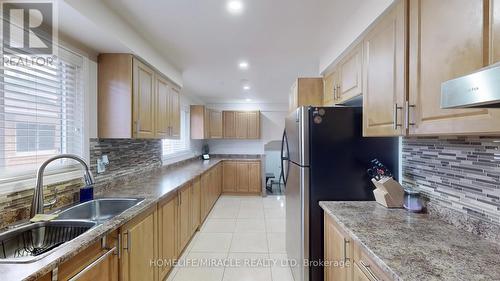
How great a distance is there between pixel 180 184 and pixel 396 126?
208 centimetres

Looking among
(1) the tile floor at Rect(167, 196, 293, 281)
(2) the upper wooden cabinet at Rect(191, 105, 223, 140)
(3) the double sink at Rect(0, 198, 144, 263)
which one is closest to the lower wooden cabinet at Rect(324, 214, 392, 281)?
(1) the tile floor at Rect(167, 196, 293, 281)

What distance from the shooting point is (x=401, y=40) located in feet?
4.21

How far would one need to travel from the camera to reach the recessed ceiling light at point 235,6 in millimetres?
1800

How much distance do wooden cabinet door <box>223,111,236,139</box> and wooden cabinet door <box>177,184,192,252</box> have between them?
322 cm

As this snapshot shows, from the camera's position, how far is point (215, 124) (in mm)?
6176

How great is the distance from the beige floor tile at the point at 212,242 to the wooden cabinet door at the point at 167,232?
53cm

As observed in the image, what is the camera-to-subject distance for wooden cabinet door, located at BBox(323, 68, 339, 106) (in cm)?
235

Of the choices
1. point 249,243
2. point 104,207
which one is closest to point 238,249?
point 249,243

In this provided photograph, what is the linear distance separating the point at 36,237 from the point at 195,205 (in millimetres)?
2043

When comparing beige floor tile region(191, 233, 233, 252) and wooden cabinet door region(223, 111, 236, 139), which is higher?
wooden cabinet door region(223, 111, 236, 139)

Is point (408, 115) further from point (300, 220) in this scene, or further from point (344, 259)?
point (300, 220)

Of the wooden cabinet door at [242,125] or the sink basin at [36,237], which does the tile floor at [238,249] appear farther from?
the wooden cabinet door at [242,125]

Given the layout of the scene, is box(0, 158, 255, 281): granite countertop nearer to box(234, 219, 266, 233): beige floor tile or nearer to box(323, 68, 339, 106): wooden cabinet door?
box(234, 219, 266, 233): beige floor tile

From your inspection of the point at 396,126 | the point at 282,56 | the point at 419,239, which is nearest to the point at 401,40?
the point at 396,126
